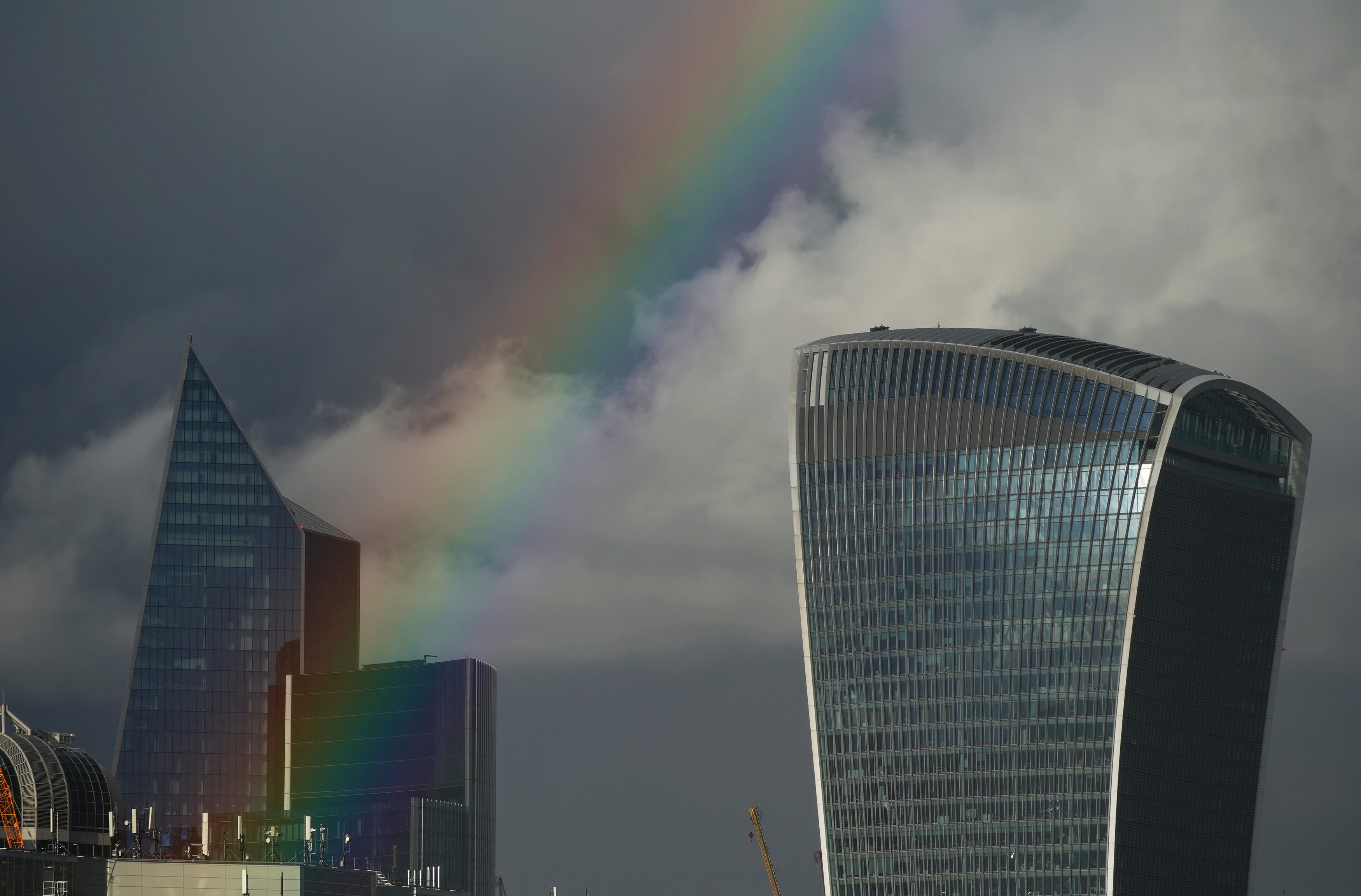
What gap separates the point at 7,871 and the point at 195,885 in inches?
1244

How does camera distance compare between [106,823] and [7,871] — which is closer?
[7,871]

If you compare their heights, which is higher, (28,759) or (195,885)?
(28,759)

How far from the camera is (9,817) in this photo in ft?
611

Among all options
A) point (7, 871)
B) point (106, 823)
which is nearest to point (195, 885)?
point (106, 823)

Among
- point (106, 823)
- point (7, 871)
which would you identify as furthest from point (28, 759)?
point (7, 871)

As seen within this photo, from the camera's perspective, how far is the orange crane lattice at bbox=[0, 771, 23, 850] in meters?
183

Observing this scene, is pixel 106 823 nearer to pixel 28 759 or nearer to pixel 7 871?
pixel 28 759

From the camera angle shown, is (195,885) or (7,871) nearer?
(7,871)

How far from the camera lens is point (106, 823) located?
19612 centimetres

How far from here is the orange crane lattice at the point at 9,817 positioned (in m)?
183

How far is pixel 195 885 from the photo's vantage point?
19575 cm

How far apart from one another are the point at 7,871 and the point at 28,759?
26.4m

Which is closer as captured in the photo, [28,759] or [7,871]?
[7,871]

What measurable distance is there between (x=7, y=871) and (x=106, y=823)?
98.2 ft
